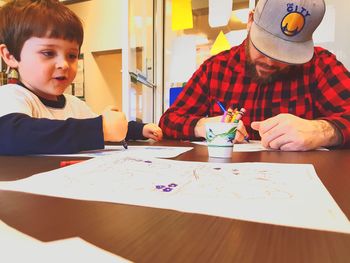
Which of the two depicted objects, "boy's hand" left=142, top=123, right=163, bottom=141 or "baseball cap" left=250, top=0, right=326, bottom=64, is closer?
"baseball cap" left=250, top=0, right=326, bottom=64

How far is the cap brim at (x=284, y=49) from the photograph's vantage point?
0.91 m

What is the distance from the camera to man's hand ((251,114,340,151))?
698mm

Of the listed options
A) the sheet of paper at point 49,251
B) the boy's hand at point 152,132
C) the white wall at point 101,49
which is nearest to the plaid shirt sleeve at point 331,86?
the boy's hand at point 152,132

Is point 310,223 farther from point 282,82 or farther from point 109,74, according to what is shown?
point 109,74

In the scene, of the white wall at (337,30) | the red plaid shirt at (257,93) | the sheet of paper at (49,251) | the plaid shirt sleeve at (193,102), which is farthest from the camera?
the white wall at (337,30)

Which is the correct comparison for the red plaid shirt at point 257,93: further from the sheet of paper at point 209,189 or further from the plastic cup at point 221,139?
the sheet of paper at point 209,189

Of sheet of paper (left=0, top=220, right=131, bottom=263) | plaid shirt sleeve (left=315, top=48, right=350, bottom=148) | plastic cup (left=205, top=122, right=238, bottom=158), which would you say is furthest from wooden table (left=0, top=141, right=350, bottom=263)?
plaid shirt sleeve (left=315, top=48, right=350, bottom=148)

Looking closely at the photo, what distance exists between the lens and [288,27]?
89cm

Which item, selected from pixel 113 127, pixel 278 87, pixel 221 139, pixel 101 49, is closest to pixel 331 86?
pixel 278 87

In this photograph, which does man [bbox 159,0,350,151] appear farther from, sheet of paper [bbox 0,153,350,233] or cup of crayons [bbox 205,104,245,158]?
sheet of paper [bbox 0,153,350,233]

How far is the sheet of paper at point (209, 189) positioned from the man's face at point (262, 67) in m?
0.63

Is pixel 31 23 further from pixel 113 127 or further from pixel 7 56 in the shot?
pixel 113 127

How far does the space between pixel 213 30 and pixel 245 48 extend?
1.27 m

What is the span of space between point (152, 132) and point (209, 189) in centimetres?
72
